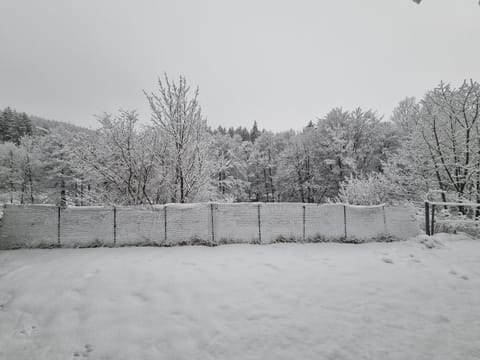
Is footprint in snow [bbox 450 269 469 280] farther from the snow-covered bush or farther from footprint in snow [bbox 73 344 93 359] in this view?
the snow-covered bush

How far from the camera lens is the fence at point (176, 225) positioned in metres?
5.36

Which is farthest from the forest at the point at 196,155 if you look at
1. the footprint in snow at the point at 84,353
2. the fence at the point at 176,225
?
the footprint in snow at the point at 84,353

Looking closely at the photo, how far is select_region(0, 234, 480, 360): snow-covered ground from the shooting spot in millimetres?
2217

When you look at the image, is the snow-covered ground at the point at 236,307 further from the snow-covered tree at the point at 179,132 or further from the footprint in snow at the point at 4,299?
the snow-covered tree at the point at 179,132

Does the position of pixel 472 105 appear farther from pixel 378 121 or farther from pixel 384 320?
pixel 384 320

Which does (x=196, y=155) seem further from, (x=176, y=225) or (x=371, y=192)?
(x=371, y=192)

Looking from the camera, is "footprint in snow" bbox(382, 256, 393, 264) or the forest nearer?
"footprint in snow" bbox(382, 256, 393, 264)

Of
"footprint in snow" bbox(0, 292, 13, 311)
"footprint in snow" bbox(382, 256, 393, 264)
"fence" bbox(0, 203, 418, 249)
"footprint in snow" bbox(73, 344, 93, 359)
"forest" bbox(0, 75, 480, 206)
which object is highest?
"forest" bbox(0, 75, 480, 206)

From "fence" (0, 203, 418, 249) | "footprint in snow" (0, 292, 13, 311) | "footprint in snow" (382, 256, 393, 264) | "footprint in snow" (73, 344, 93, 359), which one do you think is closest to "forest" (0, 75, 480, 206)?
"fence" (0, 203, 418, 249)

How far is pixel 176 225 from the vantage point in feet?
18.2

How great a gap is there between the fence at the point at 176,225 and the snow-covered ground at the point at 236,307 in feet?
2.52

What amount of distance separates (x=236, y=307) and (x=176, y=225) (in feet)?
10.4

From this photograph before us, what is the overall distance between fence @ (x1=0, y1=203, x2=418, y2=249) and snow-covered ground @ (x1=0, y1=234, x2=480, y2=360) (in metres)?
0.77

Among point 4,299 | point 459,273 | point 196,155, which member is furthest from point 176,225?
point 459,273
